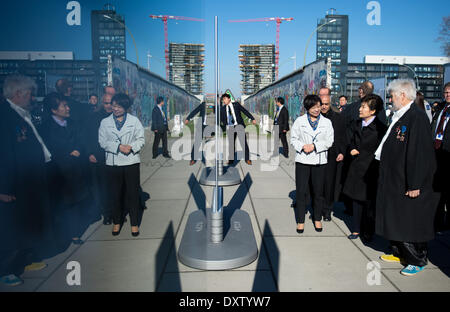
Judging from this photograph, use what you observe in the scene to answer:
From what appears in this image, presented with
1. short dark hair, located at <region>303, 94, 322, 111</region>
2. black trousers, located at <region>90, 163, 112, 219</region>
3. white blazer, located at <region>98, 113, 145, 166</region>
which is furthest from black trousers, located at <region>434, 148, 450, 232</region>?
black trousers, located at <region>90, 163, 112, 219</region>

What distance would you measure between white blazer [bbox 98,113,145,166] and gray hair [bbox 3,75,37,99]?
4.35 feet

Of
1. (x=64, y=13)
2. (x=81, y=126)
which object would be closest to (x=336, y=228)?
(x=81, y=126)

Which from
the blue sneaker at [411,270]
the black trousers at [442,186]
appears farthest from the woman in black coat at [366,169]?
the blue sneaker at [411,270]

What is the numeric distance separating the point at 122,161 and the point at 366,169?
273 centimetres

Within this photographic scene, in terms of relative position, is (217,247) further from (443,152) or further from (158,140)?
(443,152)

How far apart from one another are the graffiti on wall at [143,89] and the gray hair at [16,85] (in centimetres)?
48

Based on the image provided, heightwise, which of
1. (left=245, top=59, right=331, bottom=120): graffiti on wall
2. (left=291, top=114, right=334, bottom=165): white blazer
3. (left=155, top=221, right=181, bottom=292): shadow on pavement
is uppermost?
(left=245, top=59, right=331, bottom=120): graffiti on wall

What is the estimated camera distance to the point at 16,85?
6.48 ft

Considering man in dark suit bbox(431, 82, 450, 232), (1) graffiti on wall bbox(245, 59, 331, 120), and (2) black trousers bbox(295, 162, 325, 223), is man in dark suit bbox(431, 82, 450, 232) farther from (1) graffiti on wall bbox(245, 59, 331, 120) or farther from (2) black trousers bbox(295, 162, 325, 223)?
(1) graffiti on wall bbox(245, 59, 331, 120)

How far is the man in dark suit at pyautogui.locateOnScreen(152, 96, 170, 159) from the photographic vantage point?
3336mm

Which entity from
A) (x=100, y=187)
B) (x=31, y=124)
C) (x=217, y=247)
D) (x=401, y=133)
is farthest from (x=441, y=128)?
(x=31, y=124)

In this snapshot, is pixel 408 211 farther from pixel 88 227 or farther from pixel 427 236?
pixel 88 227

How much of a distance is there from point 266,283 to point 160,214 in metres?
1.57
